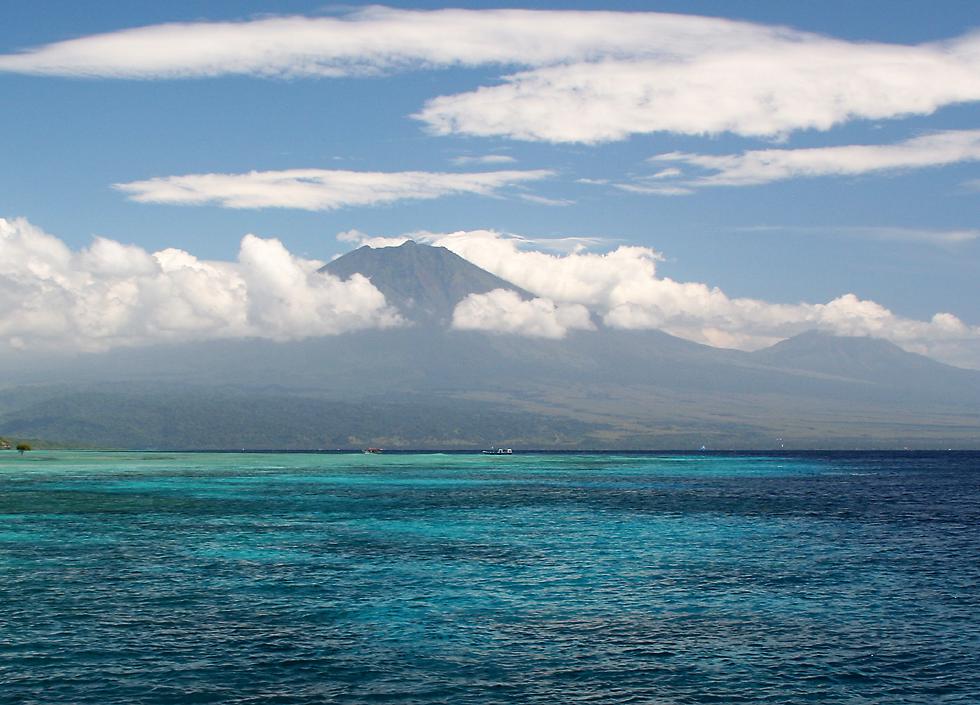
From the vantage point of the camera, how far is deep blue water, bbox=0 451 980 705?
40.6m

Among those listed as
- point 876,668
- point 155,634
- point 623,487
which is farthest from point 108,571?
point 623,487

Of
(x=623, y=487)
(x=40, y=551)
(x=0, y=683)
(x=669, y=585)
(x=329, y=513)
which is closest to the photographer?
(x=0, y=683)

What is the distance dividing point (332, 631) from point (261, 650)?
465 cm

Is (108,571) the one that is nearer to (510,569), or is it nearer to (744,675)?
(510,569)

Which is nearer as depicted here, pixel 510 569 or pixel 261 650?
pixel 261 650

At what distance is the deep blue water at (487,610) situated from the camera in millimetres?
40625

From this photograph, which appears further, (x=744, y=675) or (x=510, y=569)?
(x=510, y=569)

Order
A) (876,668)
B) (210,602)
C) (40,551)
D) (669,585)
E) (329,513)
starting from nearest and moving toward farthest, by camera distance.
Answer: (876,668), (210,602), (669,585), (40,551), (329,513)

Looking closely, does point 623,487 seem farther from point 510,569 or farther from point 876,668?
point 876,668

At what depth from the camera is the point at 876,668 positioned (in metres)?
43.5

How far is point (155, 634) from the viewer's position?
48.4 m

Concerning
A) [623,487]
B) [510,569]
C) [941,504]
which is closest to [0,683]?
[510,569]

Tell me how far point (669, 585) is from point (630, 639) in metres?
15.6

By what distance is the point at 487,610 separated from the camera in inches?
2142
